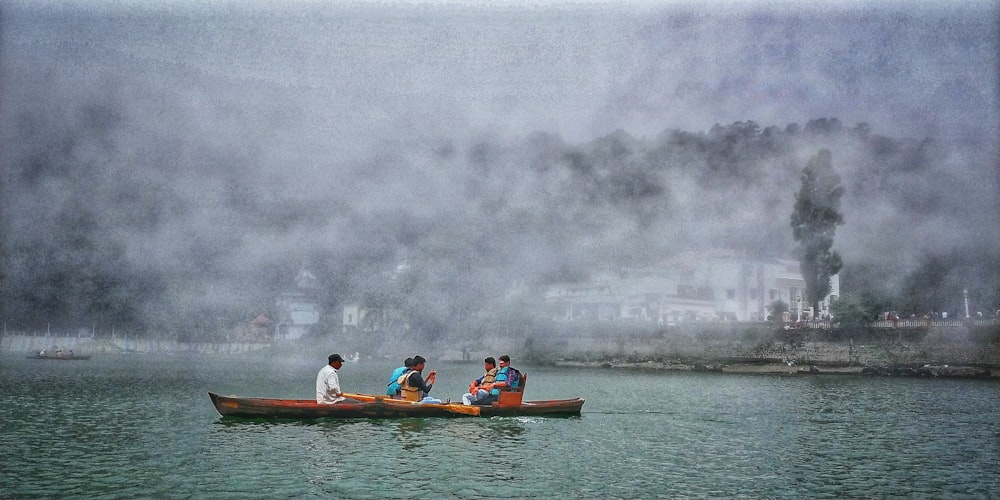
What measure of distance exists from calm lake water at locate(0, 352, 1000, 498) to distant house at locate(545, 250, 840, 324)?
48927mm

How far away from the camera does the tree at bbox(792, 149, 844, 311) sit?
6919cm

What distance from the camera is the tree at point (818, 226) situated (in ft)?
227

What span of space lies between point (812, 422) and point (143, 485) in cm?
2184

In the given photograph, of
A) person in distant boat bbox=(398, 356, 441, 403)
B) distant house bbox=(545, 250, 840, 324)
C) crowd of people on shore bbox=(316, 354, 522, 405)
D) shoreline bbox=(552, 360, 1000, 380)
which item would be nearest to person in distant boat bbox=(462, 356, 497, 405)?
crowd of people on shore bbox=(316, 354, 522, 405)

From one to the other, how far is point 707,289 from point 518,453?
69743mm

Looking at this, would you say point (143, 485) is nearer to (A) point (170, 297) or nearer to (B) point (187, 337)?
(A) point (170, 297)

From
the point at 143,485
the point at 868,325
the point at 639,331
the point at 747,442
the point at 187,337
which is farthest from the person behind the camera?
the point at 187,337

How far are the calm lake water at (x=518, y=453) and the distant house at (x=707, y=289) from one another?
4893 centimetres

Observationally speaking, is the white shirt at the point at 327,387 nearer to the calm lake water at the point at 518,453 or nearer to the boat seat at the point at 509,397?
the calm lake water at the point at 518,453

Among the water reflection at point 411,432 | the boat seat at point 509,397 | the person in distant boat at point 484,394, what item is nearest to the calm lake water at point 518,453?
the water reflection at point 411,432

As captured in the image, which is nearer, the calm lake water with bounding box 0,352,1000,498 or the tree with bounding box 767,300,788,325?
the calm lake water with bounding box 0,352,1000,498

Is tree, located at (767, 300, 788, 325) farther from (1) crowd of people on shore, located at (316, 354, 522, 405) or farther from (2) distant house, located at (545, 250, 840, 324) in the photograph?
(1) crowd of people on shore, located at (316, 354, 522, 405)

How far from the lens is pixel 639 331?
254 ft

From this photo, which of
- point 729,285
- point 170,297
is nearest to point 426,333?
point 170,297
